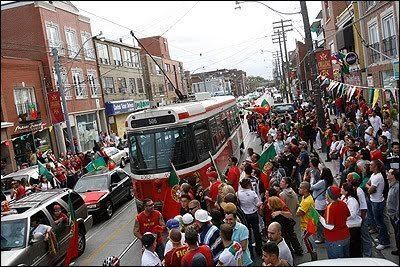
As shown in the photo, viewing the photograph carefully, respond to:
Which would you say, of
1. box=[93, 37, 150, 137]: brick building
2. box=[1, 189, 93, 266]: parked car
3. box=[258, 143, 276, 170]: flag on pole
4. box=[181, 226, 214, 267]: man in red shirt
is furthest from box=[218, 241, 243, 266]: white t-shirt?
box=[93, 37, 150, 137]: brick building

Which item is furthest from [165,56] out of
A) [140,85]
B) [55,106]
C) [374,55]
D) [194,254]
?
[194,254]

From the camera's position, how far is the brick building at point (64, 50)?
34.1 metres

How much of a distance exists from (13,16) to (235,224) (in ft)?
108

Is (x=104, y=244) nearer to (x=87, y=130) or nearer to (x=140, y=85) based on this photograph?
(x=87, y=130)

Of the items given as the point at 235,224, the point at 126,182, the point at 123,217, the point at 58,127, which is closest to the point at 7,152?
the point at 58,127

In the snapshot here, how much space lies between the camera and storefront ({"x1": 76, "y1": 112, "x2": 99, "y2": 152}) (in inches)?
1543

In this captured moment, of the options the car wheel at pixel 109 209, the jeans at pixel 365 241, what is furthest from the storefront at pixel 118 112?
the jeans at pixel 365 241

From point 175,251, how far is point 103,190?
932 centimetres

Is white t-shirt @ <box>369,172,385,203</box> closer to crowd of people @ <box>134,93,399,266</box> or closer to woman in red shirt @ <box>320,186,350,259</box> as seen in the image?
Answer: crowd of people @ <box>134,93,399,266</box>

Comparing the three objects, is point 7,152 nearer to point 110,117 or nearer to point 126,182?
point 126,182

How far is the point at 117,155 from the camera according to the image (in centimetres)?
2800

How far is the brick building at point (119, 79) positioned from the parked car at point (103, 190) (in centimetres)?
2699

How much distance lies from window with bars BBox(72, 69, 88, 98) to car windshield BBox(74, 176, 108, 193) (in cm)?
2401

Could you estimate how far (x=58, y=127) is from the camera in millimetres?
33719
